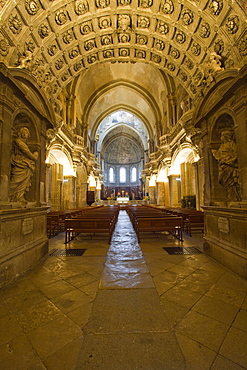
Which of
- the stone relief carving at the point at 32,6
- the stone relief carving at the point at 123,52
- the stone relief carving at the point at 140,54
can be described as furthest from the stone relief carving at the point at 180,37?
the stone relief carving at the point at 32,6

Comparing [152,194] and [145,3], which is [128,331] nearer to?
[145,3]

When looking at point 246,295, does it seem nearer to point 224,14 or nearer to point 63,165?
point 224,14

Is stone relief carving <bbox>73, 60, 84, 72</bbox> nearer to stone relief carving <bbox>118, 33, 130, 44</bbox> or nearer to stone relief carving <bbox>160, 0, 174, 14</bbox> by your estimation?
stone relief carving <bbox>118, 33, 130, 44</bbox>

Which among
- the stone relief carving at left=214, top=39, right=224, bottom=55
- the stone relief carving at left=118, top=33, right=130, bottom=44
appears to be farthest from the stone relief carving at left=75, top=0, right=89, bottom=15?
the stone relief carving at left=214, top=39, right=224, bottom=55

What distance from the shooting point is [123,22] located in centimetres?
552

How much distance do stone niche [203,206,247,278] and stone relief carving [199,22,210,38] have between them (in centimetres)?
460

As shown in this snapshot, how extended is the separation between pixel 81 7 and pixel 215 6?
3.50 m

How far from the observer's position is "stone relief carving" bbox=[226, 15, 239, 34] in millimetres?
3969

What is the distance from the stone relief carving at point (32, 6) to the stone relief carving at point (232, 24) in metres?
4.52

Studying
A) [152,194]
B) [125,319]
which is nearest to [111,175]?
[152,194]

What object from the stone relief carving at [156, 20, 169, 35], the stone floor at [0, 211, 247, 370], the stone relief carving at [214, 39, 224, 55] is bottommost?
the stone floor at [0, 211, 247, 370]

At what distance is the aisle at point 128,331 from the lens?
142 cm

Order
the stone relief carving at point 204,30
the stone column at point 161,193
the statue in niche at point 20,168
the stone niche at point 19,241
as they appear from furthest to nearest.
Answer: the stone column at point 161,193 < the stone relief carving at point 204,30 < the statue in niche at point 20,168 < the stone niche at point 19,241

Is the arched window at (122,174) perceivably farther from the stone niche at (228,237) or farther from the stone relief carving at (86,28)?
the stone niche at (228,237)
